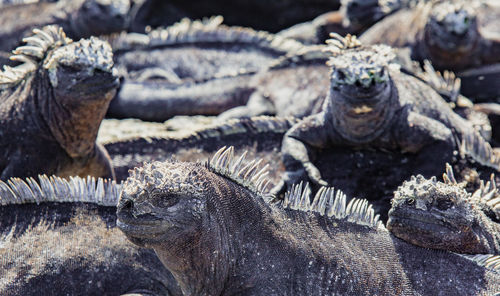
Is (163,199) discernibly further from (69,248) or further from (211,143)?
(211,143)

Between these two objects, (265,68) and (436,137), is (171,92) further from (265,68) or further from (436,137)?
(436,137)

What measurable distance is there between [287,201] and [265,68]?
10.4ft

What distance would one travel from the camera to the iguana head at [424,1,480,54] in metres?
6.13

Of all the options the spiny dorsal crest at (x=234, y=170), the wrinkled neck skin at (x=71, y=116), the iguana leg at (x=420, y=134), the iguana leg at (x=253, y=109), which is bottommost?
the iguana leg at (x=253, y=109)

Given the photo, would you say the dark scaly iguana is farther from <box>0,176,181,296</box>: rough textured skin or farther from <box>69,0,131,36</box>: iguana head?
<box>69,0,131,36</box>: iguana head

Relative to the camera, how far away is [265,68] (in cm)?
641

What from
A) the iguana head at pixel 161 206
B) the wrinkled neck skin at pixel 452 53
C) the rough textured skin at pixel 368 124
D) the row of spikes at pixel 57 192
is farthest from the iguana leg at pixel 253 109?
the iguana head at pixel 161 206

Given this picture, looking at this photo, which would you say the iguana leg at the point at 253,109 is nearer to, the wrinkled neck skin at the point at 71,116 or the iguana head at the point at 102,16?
the wrinkled neck skin at the point at 71,116

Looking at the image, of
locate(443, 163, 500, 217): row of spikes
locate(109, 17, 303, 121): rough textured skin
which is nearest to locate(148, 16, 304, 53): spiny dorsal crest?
locate(109, 17, 303, 121): rough textured skin

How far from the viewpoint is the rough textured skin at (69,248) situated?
141 inches

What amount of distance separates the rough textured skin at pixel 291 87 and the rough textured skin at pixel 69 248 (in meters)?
2.05

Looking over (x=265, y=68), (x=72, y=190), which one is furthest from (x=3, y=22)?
(x=72, y=190)

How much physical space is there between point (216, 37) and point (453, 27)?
7.36ft

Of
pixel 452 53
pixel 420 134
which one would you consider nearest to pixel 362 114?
pixel 420 134
